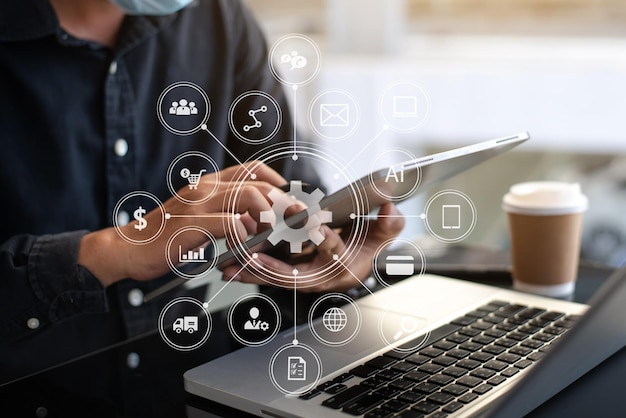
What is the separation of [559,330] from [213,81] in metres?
0.37

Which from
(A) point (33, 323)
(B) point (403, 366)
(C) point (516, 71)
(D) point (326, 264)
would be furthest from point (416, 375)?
(C) point (516, 71)

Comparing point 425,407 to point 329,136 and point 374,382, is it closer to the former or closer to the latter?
point 374,382

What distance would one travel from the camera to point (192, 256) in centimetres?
66

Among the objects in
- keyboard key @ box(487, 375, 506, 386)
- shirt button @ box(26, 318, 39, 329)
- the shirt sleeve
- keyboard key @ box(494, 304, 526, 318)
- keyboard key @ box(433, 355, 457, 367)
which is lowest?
keyboard key @ box(494, 304, 526, 318)

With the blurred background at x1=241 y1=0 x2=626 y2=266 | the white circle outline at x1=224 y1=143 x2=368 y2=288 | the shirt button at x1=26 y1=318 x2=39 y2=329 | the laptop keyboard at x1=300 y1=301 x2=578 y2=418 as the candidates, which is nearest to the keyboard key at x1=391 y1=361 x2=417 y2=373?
the laptop keyboard at x1=300 y1=301 x2=578 y2=418

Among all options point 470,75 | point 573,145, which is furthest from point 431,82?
point 573,145

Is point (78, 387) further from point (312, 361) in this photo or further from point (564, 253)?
point (564, 253)

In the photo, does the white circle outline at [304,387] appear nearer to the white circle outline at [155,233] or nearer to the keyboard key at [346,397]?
the keyboard key at [346,397]

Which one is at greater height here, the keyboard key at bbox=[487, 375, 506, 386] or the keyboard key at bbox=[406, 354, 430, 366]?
the keyboard key at bbox=[406, 354, 430, 366]

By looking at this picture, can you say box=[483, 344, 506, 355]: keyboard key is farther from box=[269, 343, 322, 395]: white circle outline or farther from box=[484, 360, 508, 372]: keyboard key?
box=[269, 343, 322, 395]: white circle outline

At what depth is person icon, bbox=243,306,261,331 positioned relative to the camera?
2.26ft

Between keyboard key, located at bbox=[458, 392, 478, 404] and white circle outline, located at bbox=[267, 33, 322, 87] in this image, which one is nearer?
keyboard key, located at bbox=[458, 392, 478, 404]

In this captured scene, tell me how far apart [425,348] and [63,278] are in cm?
30

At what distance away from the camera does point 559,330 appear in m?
0.72
